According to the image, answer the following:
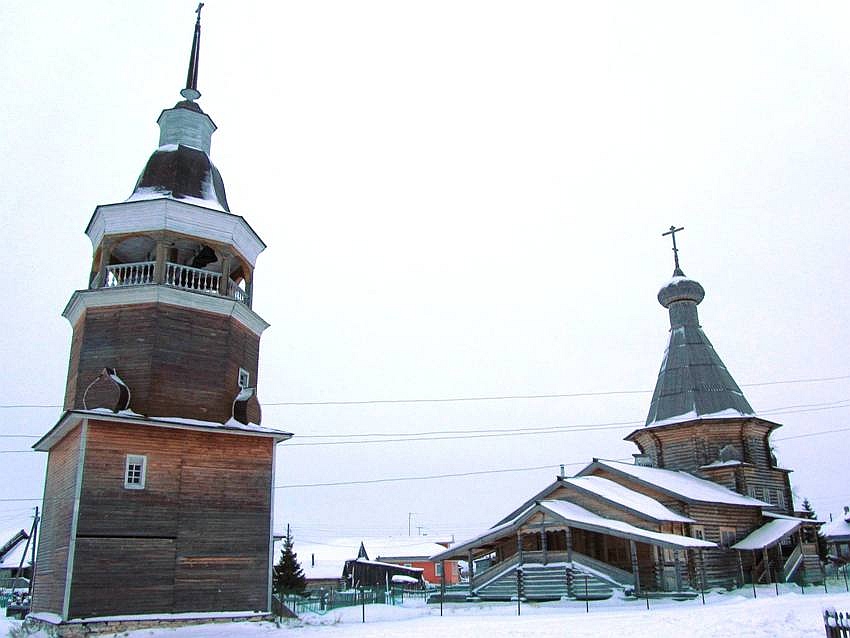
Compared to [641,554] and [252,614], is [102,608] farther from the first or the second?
[641,554]

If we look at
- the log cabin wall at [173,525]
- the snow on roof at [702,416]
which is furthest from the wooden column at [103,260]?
the snow on roof at [702,416]

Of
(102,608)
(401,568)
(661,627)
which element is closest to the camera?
(661,627)

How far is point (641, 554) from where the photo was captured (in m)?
28.3

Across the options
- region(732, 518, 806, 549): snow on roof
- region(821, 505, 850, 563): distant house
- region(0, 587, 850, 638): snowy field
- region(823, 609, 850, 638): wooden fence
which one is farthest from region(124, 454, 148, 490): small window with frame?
region(821, 505, 850, 563): distant house

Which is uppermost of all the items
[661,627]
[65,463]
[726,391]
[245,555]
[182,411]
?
[726,391]

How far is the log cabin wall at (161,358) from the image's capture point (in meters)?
20.1

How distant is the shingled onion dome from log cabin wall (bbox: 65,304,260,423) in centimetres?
385

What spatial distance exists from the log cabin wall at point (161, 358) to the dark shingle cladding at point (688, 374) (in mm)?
25206

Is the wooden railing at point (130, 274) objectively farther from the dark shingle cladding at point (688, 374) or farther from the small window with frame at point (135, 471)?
the dark shingle cladding at point (688, 374)

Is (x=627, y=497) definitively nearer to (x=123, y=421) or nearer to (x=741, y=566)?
(x=741, y=566)

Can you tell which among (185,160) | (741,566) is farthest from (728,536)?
(185,160)

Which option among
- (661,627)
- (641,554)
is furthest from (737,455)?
(661,627)

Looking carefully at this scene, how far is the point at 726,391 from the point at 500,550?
15.3 m

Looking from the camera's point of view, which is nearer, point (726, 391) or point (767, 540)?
point (767, 540)
